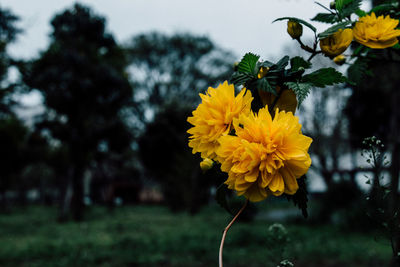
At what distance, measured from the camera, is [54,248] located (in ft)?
19.7

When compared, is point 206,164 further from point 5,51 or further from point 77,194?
point 77,194

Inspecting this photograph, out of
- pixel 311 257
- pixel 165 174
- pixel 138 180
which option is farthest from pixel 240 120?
pixel 138 180

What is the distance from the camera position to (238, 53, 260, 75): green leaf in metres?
0.79

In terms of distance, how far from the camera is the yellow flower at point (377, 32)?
0.82 m

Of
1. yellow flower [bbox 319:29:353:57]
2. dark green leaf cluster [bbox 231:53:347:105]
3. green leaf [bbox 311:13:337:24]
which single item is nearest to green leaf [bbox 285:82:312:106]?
dark green leaf cluster [bbox 231:53:347:105]

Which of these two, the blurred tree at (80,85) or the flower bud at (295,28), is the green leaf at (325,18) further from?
the blurred tree at (80,85)

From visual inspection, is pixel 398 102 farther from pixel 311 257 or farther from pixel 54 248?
pixel 54 248

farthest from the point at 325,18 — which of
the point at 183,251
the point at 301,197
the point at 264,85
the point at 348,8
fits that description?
the point at 183,251

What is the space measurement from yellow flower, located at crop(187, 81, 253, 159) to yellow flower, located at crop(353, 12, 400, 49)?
1.14 ft

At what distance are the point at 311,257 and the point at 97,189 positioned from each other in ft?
81.8

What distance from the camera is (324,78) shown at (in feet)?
2.62

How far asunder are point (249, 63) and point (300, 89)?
136mm

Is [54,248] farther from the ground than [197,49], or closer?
closer

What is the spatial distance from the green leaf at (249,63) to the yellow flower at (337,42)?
0.16 m
